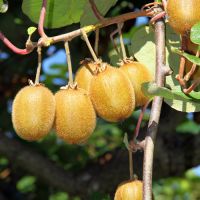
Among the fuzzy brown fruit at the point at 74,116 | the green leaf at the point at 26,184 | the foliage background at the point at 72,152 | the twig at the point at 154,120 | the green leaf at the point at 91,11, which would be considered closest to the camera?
the twig at the point at 154,120

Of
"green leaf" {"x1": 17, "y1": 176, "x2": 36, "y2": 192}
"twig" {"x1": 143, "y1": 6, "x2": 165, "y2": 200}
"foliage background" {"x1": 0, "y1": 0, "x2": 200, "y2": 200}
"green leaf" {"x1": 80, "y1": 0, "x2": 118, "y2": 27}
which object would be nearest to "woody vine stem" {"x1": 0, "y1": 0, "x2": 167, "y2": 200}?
"twig" {"x1": 143, "y1": 6, "x2": 165, "y2": 200}

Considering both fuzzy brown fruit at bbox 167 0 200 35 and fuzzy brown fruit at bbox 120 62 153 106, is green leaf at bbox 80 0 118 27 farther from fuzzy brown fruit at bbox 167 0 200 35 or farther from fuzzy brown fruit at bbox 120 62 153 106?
fuzzy brown fruit at bbox 167 0 200 35

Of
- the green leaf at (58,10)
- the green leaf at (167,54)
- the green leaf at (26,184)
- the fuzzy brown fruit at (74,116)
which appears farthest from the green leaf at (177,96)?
the green leaf at (26,184)

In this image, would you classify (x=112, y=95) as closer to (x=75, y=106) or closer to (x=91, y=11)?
(x=75, y=106)

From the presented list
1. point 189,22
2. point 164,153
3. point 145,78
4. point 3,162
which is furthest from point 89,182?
point 189,22

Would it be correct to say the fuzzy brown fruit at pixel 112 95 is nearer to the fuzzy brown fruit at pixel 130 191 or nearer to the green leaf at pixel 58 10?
the fuzzy brown fruit at pixel 130 191
